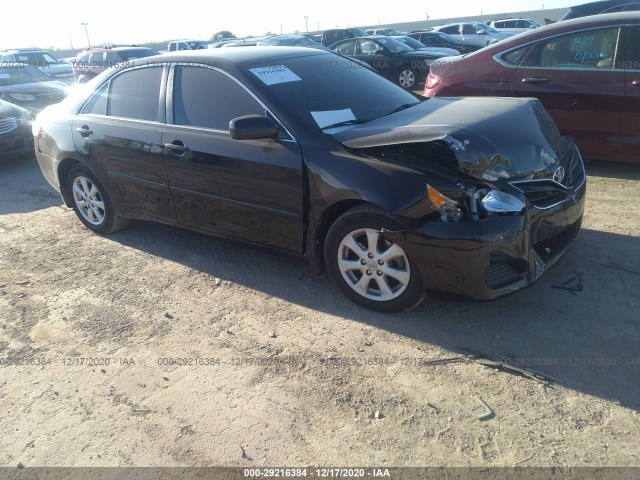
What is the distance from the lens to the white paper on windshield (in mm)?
3727

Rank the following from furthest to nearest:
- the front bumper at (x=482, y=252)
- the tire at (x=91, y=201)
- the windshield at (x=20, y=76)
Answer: the windshield at (x=20, y=76) → the tire at (x=91, y=201) → the front bumper at (x=482, y=252)

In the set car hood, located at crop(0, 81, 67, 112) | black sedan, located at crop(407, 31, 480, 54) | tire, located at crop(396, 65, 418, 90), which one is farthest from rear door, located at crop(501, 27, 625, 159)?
black sedan, located at crop(407, 31, 480, 54)

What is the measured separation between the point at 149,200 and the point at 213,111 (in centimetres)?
105

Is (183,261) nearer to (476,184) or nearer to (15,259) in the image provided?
(15,259)

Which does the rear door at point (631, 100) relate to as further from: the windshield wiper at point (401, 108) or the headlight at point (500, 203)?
the headlight at point (500, 203)

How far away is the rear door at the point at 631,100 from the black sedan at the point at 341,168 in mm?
1879

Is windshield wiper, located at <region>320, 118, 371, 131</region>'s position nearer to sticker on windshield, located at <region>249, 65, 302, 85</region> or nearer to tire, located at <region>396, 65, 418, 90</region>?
sticker on windshield, located at <region>249, 65, 302, 85</region>

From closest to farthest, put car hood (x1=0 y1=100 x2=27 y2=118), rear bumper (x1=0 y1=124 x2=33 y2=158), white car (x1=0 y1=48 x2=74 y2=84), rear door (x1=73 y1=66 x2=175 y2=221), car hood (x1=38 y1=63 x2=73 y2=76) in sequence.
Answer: rear door (x1=73 y1=66 x2=175 y2=221), rear bumper (x1=0 y1=124 x2=33 y2=158), car hood (x1=0 y1=100 x2=27 y2=118), white car (x1=0 y1=48 x2=74 y2=84), car hood (x1=38 y1=63 x2=73 y2=76)

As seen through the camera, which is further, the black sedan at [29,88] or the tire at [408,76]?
the tire at [408,76]

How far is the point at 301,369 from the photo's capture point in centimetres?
306

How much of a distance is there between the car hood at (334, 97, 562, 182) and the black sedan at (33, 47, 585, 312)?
12mm

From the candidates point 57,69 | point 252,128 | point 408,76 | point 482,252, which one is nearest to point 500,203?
point 482,252

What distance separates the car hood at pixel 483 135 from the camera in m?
3.17

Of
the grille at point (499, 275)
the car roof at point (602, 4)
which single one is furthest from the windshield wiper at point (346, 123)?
the car roof at point (602, 4)
